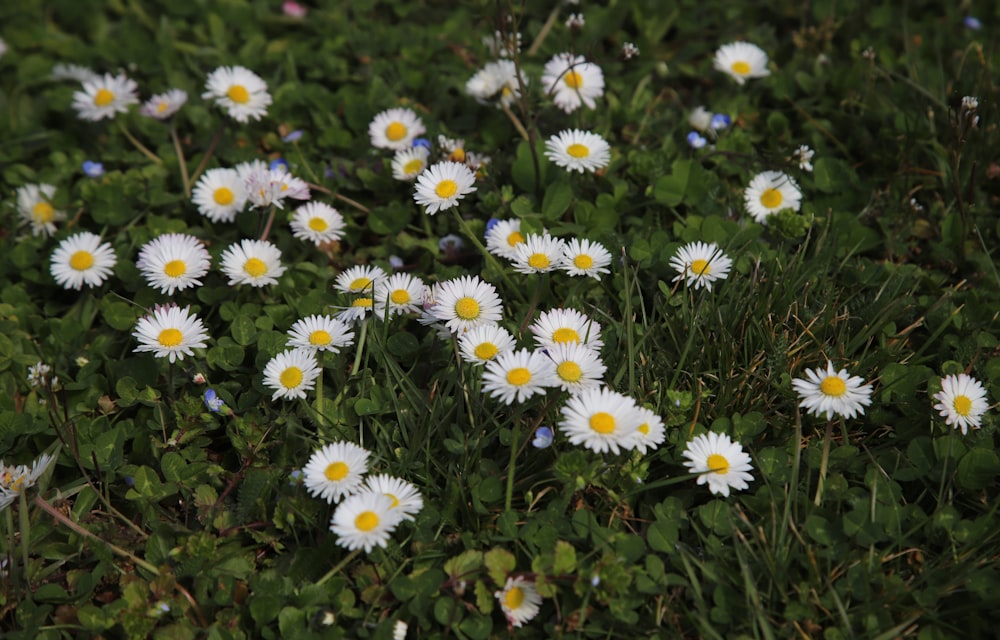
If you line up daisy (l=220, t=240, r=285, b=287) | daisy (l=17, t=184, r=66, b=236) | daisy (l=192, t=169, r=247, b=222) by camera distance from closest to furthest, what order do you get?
daisy (l=220, t=240, r=285, b=287) < daisy (l=192, t=169, r=247, b=222) < daisy (l=17, t=184, r=66, b=236)

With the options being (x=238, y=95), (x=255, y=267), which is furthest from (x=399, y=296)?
(x=238, y=95)

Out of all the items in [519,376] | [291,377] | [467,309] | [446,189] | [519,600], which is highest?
[446,189]

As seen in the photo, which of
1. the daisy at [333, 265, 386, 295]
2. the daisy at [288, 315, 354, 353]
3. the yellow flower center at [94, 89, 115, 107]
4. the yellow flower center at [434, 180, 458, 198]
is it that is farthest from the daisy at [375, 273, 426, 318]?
the yellow flower center at [94, 89, 115, 107]

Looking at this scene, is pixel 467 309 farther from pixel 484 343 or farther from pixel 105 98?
pixel 105 98

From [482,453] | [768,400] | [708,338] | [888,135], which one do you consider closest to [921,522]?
[768,400]

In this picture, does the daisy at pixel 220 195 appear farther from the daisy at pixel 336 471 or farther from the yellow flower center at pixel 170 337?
the daisy at pixel 336 471

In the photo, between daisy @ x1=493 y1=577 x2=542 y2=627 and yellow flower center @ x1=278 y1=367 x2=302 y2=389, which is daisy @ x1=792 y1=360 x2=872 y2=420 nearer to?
daisy @ x1=493 y1=577 x2=542 y2=627
